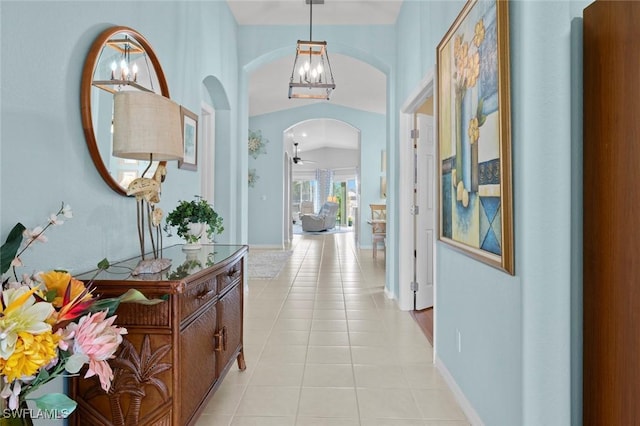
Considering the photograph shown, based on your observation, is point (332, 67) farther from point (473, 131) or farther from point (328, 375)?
point (328, 375)

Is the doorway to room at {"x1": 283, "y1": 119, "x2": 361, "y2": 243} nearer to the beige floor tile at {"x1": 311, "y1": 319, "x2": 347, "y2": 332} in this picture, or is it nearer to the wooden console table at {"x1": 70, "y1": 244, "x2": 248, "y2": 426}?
the beige floor tile at {"x1": 311, "y1": 319, "x2": 347, "y2": 332}

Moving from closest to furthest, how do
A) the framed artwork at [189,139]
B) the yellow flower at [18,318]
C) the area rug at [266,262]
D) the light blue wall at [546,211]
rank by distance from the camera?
the yellow flower at [18,318] → the light blue wall at [546,211] → the framed artwork at [189,139] → the area rug at [266,262]

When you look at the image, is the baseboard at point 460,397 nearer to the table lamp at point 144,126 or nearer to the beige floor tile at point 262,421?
the beige floor tile at point 262,421

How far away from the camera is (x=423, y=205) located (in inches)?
160

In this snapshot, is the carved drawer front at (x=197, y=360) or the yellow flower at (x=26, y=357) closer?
the yellow flower at (x=26, y=357)

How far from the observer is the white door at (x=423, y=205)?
13.3 feet

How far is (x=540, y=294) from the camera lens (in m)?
1.48

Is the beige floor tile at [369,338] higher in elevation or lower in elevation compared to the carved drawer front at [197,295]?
lower

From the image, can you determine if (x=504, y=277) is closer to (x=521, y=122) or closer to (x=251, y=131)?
(x=521, y=122)

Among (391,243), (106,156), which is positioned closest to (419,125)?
(391,243)

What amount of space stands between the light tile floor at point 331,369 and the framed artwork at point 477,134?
0.91 m

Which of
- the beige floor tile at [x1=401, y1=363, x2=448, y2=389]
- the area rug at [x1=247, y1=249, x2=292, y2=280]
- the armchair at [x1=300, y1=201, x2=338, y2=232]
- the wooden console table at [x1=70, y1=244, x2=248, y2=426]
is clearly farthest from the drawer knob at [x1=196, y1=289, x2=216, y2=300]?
the armchair at [x1=300, y1=201, x2=338, y2=232]

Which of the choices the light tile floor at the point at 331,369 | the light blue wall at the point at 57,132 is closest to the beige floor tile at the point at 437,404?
the light tile floor at the point at 331,369

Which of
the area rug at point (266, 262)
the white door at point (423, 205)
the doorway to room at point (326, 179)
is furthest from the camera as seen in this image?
the doorway to room at point (326, 179)
